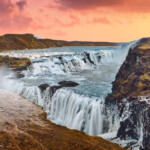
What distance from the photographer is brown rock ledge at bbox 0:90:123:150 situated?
25.2ft

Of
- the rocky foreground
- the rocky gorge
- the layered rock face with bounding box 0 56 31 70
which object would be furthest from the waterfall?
the rocky foreground

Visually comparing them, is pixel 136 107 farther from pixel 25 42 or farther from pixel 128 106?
pixel 25 42

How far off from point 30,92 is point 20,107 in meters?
9.38

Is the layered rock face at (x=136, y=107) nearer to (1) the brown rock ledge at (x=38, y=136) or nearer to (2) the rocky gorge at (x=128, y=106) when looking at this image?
(2) the rocky gorge at (x=128, y=106)

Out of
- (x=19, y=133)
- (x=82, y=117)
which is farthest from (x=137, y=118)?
(x=19, y=133)

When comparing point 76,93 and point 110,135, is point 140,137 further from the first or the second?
point 76,93

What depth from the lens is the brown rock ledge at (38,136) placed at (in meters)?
7.70

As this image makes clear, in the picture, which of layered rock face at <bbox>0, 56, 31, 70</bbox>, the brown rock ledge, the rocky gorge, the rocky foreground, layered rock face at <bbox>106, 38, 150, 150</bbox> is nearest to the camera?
the brown rock ledge

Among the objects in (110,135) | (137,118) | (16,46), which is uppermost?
(16,46)

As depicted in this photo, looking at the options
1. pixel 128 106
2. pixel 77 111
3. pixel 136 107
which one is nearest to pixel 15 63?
pixel 77 111

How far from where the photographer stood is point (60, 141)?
8.21m

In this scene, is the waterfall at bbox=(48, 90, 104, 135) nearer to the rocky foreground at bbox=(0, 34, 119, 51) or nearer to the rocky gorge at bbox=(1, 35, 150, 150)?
the rocky gorge at bbox=(1, 35, 150, 150)

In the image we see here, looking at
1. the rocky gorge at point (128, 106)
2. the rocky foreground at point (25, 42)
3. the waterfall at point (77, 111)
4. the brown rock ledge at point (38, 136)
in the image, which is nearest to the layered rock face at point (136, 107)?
the rocky gorge at point (128, 106)

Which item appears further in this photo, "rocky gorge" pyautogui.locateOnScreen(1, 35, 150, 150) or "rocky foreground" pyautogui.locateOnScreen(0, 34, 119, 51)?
"rocky foreground" pyautogui.locateOnScreen(0, 34, 119, 51)
